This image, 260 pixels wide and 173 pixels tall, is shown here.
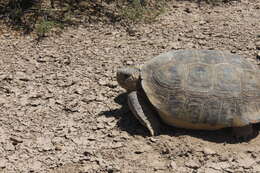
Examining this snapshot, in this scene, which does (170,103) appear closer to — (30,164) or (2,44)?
(30,164)

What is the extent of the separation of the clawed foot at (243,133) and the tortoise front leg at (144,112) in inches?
33.3

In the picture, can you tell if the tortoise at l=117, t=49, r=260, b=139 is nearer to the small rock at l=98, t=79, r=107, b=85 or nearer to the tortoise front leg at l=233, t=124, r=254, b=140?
the tortoise front leg at l=233, t=124, r=254, b=140

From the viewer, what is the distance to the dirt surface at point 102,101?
3961 mm

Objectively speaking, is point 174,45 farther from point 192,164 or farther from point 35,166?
point 35,166

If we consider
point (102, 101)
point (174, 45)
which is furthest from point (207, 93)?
point (174, 45)

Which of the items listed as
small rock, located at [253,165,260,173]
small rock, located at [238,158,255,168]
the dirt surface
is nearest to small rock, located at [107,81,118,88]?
the dirt surface

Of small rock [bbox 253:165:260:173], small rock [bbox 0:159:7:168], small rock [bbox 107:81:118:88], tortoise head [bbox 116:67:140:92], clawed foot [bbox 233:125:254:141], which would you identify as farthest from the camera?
small rock [bbox 107:81:118:88]

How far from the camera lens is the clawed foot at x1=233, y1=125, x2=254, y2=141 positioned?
13.5ft

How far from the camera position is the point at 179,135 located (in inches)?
164

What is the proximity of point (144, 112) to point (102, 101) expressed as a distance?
77 cm

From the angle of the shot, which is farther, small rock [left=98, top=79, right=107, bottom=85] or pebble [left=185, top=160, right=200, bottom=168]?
small rock [left=98, top=79, right=107, bottom=85]

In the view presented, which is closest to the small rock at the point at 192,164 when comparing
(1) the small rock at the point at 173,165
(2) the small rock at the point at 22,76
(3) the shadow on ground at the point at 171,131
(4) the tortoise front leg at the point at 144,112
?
(1) the small rock at the point at 173,165

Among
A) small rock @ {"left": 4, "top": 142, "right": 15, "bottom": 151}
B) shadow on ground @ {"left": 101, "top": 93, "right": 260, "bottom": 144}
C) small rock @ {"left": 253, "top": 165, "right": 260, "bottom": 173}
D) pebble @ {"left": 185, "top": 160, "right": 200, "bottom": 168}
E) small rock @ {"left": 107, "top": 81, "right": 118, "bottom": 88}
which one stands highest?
small rock @ {"left": 107, "top": 81, "right": 118, "bottom": 88}

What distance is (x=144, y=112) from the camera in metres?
4.24
